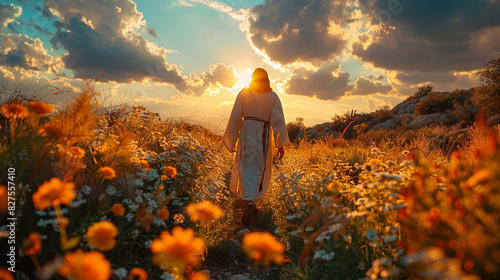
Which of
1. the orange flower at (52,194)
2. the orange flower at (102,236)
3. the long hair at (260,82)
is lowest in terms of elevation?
the orange flower at (102,236)

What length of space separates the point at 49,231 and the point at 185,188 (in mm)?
1683

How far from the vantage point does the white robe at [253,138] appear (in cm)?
526

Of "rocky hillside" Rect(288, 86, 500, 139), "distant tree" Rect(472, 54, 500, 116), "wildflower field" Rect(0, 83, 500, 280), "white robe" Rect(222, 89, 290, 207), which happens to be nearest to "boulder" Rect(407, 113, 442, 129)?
"rocky hillside" Rect(288, 86, 500, 139)

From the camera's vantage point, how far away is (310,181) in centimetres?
370

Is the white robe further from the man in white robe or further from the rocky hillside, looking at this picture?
the rocky hillside

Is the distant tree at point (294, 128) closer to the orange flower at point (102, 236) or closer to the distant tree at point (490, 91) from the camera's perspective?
the distant tree at point (490, 91)

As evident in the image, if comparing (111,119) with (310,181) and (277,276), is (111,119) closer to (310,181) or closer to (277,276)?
(310,181)

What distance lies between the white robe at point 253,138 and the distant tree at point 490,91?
19126mm

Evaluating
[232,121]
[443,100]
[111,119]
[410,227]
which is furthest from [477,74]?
[410,227]

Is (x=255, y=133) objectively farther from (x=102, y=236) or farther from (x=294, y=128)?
(x=294, y=128)

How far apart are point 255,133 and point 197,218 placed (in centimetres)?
316

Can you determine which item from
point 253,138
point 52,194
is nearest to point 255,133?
point 253,138

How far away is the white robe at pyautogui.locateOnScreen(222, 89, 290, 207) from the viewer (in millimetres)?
5262

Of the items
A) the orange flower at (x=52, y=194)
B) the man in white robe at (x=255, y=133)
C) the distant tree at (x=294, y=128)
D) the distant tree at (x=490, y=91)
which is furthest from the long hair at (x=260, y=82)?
the distant tree at (x=294, y=128)
